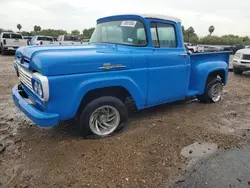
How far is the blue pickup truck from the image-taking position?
10.7 feet

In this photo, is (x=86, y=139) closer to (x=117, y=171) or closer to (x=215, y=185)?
(x=117, y=171)

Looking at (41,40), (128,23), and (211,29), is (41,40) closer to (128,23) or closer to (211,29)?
(128,23)

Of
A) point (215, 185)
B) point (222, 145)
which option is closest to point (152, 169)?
point (215, 185)

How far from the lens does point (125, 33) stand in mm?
4348

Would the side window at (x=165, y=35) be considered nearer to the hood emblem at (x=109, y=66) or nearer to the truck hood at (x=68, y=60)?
the truck hood at (x=68, y=60)

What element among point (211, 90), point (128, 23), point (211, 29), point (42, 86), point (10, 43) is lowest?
point (211, 90)

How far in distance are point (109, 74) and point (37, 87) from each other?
1072 millimetres

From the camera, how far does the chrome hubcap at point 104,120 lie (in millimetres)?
3859

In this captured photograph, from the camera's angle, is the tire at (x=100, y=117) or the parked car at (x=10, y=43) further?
the parked car at (x=10, y=43)

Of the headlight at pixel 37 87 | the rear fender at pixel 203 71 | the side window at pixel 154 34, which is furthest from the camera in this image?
the rear fender at pixel 203 71

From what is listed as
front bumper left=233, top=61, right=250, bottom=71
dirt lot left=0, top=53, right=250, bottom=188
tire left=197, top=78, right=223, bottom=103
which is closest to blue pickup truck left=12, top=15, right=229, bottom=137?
dirt lot left=0, top=53, right=250, bottom=188

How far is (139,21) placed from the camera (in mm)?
4289

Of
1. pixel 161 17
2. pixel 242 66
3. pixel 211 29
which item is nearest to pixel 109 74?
pixel 161 17

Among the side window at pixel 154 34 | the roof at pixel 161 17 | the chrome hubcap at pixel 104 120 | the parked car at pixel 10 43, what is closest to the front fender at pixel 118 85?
the chrome hubcap at pixel 104 120
